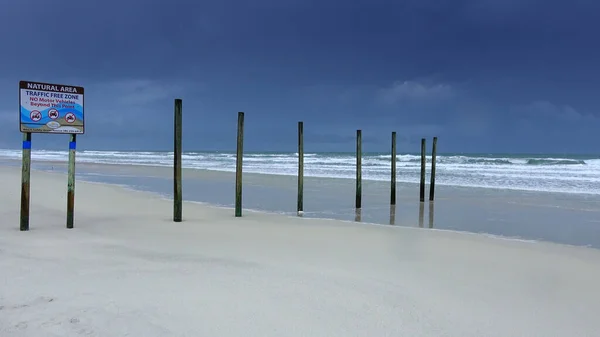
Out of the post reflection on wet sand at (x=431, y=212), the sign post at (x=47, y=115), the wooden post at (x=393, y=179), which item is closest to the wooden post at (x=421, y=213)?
the post reflection on wet sand at (x=431, y=212)

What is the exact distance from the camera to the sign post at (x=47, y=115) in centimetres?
745

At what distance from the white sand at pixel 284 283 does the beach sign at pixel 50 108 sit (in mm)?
1813

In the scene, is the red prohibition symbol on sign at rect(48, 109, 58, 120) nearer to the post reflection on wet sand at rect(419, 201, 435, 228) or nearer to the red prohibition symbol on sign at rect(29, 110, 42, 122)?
the red prohibition symbol on sign at rect(29, 110, 42, 122)

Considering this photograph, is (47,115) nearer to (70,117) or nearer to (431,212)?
(70,117)

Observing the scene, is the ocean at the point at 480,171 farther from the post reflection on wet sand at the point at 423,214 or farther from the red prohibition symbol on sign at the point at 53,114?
the red prohibition symbol on sign at the point at 53,114

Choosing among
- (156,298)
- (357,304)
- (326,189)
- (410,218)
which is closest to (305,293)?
(357,304)

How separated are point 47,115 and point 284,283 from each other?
18.0ft

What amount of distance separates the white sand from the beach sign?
5.95 feet

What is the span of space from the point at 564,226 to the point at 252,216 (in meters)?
7.42

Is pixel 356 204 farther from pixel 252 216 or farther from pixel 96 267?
pixel 96 267

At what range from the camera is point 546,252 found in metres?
7.33

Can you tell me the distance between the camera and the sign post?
24.4 feet

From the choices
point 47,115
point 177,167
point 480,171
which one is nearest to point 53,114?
point 47,115

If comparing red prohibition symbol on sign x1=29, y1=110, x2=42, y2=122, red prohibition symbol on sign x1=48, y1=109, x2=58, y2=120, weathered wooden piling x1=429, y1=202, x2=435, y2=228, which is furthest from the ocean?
red prohibition symbol on sign x1=29, y1=110, x2=42, y2=122
